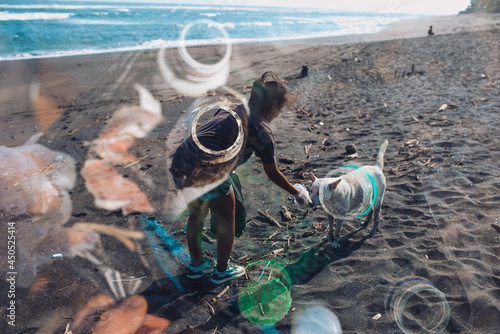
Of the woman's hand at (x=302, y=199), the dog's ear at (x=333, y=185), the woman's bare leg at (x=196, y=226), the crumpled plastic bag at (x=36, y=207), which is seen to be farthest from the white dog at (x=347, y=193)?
the crumpled plastic bag at (x=36, y=207)

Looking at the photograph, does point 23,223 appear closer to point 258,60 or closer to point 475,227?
point 475,227

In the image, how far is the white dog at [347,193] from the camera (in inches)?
137

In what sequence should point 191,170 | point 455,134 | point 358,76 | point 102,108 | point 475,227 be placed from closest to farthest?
point 191,170 < point 475,227 < point 455,134 < point 102,108 < point 358,76

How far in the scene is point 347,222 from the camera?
14.7 ft

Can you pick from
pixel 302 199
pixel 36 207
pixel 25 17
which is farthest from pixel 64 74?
pixel 25 17

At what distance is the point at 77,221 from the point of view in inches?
180

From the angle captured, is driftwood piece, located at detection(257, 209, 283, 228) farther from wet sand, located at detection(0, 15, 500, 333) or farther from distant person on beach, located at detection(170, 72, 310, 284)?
distant person on beach, located at detection(170, 72, 310, 284)

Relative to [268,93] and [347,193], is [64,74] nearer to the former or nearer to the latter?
[268,93]

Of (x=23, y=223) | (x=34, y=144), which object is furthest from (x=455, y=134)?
(x=34, y=144)

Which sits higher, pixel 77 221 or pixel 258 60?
pixel 258 60

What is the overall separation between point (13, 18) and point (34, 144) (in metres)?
29.9

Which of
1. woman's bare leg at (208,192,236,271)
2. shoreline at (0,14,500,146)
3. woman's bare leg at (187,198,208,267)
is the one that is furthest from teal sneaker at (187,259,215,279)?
shoreline at (0,14,500,146)

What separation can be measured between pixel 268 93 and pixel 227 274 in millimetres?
2030

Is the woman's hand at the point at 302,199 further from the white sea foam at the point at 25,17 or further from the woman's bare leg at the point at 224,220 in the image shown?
the white sea foam at the point at 25,17
